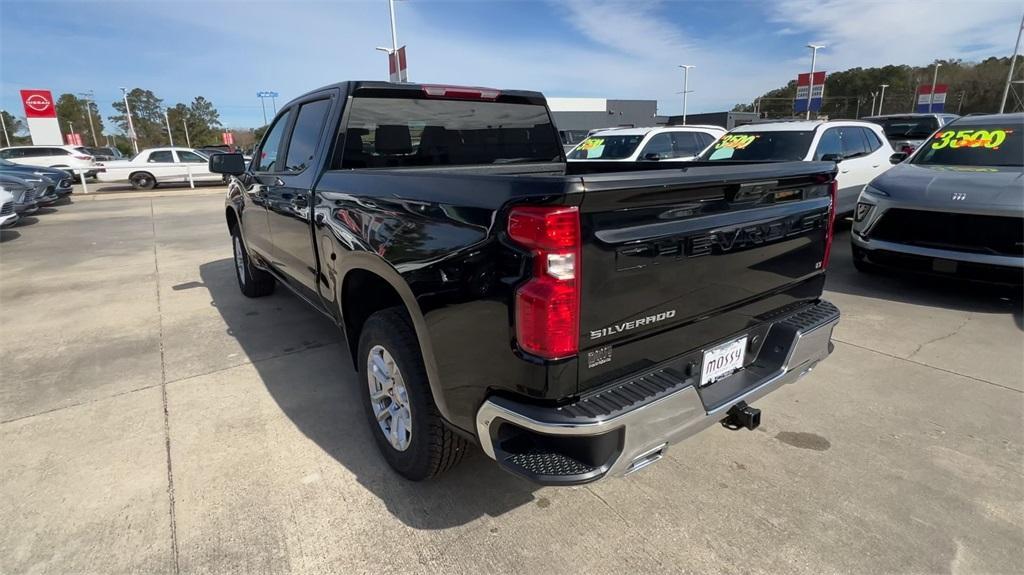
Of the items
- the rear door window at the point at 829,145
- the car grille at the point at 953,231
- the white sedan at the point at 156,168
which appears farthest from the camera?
the white sedan at the point at 156,168

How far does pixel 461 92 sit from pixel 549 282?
7.40 feet

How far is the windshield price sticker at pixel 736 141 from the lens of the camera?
795cm

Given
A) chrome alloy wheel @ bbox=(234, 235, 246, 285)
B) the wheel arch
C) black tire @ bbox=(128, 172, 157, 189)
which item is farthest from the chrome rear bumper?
black tire @ bbox=(128, 172, 157, 189)

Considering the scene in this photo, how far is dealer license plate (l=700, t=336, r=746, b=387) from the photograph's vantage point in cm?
222

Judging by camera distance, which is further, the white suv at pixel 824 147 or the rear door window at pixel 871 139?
the rear door window at pixel 871 139

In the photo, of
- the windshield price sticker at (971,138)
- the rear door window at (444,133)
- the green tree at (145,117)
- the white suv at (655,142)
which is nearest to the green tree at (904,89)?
the white suv at (655,142)

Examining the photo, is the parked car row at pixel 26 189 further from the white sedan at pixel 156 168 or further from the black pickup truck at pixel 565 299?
the black pickup truck at pixel 565 299

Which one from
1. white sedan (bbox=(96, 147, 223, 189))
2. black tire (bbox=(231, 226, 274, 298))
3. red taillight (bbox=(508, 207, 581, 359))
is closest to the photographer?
red taillight (bbox=(508, 207, 581, 359))

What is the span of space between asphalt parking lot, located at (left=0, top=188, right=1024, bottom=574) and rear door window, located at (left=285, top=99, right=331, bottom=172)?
1499 mm

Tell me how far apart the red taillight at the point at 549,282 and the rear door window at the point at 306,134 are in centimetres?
218

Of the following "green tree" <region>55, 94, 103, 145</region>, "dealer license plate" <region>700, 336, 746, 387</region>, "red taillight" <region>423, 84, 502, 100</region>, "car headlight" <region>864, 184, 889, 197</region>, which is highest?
"green tree" <region>55, 94, 103, 145</region>

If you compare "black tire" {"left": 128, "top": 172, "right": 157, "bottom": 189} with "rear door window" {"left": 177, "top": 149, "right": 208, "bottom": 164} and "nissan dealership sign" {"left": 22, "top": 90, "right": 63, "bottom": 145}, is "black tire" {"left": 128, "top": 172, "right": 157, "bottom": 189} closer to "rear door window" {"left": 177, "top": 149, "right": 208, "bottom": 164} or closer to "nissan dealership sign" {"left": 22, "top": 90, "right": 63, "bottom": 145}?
"rear door window" {"left": 177, "top": 149, "right": 208, "bottom": 164}

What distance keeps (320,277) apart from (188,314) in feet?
9.61

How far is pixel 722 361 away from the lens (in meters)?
2.29
